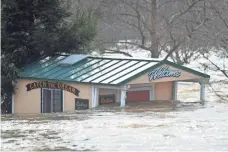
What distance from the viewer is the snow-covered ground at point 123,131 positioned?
10781 millimetres

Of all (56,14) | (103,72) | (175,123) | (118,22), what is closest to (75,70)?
(103,72)

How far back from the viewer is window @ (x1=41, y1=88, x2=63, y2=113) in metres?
20.6

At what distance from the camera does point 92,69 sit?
20547 millimetres

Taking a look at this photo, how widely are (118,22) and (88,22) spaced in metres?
8.01

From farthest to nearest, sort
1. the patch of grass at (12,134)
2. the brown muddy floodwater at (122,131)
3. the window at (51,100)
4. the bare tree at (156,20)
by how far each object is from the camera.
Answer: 1. the bare tree at (156,20)
2. the window at (51,100)
3. the patch of grass at (12,134)
4. the brown muddy floodwater at (122,131)

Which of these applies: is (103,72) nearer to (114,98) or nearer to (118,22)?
(114,98)

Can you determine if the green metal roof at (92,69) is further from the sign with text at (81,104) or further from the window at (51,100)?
the sign with text at (81,104)

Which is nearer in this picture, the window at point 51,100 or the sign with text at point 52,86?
the sign with text at point 52,86

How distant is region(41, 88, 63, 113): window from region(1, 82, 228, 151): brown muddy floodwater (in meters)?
3.20

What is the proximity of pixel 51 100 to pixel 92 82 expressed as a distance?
2437 millimetres

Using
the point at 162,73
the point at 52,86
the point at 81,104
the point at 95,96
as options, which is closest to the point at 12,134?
the point at 95,96

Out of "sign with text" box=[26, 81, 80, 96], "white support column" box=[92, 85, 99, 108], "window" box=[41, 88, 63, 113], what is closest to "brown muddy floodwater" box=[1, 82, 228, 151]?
"white support column" box=[92, 85, 99, 108]

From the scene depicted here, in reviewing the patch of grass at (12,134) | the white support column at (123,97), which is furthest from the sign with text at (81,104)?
the patch of grass at (12,134)

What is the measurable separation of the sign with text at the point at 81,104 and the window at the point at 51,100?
0.85 metres
